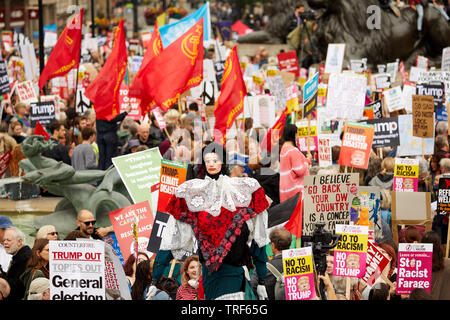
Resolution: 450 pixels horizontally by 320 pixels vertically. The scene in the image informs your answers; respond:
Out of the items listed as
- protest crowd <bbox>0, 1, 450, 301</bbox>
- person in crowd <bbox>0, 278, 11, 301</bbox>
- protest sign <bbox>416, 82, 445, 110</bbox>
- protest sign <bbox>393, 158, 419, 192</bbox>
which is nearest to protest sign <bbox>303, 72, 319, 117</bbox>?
protest crowd <bbox>0, 1, 450, 301</bbox>

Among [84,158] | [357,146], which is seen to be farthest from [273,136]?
[84,158]

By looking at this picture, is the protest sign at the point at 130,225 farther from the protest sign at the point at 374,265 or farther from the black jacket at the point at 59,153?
the black jacket at the point at 59,153

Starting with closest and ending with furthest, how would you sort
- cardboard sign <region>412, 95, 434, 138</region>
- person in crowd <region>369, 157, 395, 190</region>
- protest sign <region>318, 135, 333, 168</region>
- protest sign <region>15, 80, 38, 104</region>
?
person in crowd <region>369, 157, 395, 190</region> → cardboard sign <region>412, 95, 434, 138</region> → protest sign <region>318, 135, 333, 168</region> → protest sign <region>15, 80, 38, 104</region>

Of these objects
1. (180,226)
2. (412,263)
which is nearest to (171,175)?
(180,226)

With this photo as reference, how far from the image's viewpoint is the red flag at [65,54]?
52.4 ft

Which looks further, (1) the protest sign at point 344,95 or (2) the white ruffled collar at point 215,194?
(1) the protest sign at point 344,95

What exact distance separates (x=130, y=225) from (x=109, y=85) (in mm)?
6219

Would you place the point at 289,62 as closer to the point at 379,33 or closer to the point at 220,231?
the point at 379,33

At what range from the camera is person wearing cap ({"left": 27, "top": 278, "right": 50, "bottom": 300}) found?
7.06 meters

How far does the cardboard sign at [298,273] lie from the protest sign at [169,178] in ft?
8.23

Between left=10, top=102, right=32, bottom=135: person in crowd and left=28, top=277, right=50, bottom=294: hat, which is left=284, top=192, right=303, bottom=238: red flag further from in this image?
left=10, top=102, right=32, bottom=135: person in crowd

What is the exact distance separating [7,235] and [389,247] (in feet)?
11.3

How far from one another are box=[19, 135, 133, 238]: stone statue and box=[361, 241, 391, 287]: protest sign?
448 centimetres

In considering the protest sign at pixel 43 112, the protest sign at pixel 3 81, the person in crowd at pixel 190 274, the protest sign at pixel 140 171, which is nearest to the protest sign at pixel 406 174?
the protest sign at pixel 140 171
